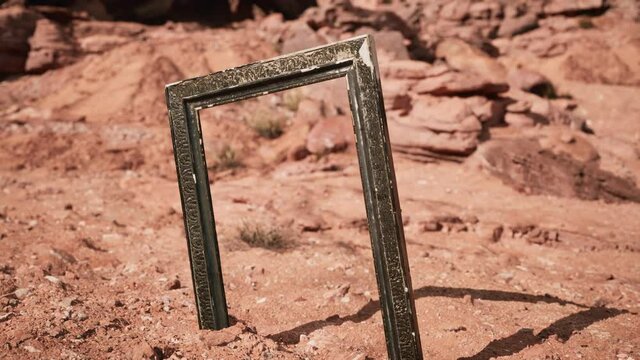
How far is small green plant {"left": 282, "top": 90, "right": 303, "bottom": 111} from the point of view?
318 inches

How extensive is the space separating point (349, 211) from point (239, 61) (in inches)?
223

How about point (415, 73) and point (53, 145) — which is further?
point (415, 73)

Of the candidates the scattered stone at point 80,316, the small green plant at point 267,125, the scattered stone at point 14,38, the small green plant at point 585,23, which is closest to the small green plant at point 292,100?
the small green plant at point 267,125

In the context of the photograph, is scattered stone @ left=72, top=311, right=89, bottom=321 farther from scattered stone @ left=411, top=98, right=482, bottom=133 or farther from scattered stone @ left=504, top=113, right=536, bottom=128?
scattered stone @ left=504, top=113, right=536, bottom=128

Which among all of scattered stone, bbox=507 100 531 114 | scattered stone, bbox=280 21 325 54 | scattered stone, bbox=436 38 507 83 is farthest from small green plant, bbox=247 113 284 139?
scattered stone, bbox=436 38 507 83

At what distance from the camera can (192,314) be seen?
7.28 feet

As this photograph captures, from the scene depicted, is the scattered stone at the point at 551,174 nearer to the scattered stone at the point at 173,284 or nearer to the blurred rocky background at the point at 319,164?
the blurred rocky background at the point at 319,164

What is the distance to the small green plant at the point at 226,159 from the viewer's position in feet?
20.2

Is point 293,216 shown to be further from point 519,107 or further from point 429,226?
point 519,107

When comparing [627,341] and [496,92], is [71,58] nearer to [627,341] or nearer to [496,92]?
[496,92]

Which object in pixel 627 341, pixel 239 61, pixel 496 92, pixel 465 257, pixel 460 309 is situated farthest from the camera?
pixel 239 61

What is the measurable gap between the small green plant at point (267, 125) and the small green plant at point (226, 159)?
80 cm

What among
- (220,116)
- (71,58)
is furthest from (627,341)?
(71,58)

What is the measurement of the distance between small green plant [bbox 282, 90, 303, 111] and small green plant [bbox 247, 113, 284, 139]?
2.37 ft
